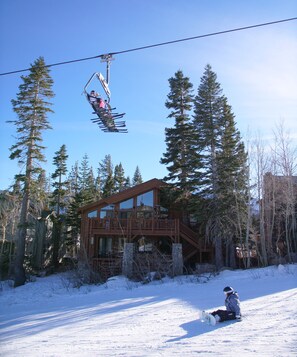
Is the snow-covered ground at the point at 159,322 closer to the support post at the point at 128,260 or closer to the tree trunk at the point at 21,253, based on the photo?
the support post at the point at 128,260

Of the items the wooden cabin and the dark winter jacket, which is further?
the wooden cabin

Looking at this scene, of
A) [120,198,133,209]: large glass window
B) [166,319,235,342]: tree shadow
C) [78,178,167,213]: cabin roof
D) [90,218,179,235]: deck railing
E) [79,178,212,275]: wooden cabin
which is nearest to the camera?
[166,319,235,342]: tree shadow

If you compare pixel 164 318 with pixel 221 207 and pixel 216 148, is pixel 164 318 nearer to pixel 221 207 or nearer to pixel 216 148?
pixel 221 207

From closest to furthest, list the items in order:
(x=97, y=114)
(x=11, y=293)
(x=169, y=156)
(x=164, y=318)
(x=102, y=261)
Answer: (x=164, y=318)
(x=97, y=114)
(x=11, y=293)
(x=102, y=261)
(x=169, y=156)

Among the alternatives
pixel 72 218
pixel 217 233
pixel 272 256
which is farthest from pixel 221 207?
pixel 72 218

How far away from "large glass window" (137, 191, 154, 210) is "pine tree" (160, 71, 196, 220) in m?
2.13

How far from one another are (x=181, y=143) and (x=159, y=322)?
1684 centimetres

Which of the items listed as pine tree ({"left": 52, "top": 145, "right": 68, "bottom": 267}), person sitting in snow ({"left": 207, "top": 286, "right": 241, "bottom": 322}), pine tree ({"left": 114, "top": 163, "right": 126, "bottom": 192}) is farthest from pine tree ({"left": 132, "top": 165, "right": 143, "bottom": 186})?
person sitting in snow ({"left": 207, "top": 286, "right": 241, "bottom": 322})

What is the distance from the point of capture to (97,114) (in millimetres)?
11656

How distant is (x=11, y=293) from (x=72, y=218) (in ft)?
40.0

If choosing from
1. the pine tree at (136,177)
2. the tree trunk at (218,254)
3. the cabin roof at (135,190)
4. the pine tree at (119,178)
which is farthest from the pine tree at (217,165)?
the pine tree at (136,177)

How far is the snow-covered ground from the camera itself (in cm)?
687

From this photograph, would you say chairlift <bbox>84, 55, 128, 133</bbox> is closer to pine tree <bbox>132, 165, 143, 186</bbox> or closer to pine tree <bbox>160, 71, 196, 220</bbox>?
pine tree <bbox>160, 71, 196, 220</bbox>

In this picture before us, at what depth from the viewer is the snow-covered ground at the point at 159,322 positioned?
22.5ft
